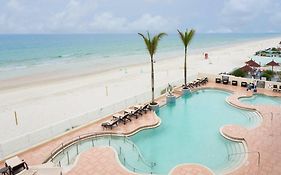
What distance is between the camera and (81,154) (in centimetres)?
1016

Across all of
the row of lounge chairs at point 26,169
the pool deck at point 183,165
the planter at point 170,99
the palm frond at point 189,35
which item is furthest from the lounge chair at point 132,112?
the palm frond at point 189,35

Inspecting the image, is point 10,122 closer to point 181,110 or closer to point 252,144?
point 181,110

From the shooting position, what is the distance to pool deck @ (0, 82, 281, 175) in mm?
8938

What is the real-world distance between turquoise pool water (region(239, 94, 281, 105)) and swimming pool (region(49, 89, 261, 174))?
202 centimetres

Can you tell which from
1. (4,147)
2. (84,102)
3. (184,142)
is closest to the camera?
(4,147)

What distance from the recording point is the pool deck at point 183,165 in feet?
29.3

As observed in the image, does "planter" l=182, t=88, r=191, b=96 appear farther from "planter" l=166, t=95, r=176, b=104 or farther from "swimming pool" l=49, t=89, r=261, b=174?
"swimming pool" l=49, t=89, r=261, b=174

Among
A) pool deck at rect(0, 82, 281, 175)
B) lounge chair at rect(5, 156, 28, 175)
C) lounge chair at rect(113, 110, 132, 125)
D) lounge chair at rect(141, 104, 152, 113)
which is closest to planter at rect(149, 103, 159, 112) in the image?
lounge chair at rect(141, 104, 152, 113)

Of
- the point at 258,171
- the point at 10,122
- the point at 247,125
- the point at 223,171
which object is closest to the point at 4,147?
the point at 10,122

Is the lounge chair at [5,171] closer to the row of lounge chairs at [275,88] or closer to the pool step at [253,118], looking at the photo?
the pool step at [253,118]

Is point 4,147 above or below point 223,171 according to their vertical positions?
above

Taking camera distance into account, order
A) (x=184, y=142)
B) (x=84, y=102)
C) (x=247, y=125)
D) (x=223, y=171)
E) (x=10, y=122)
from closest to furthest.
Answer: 1. (x=223, y=171)
2. (x=184, y=142)
3. (x=247, y=125)
4. (x=10, y=122)
5. (x=84, y=102)

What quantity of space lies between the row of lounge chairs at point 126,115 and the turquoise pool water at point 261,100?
755 centimetres

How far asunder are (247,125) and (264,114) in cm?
175
